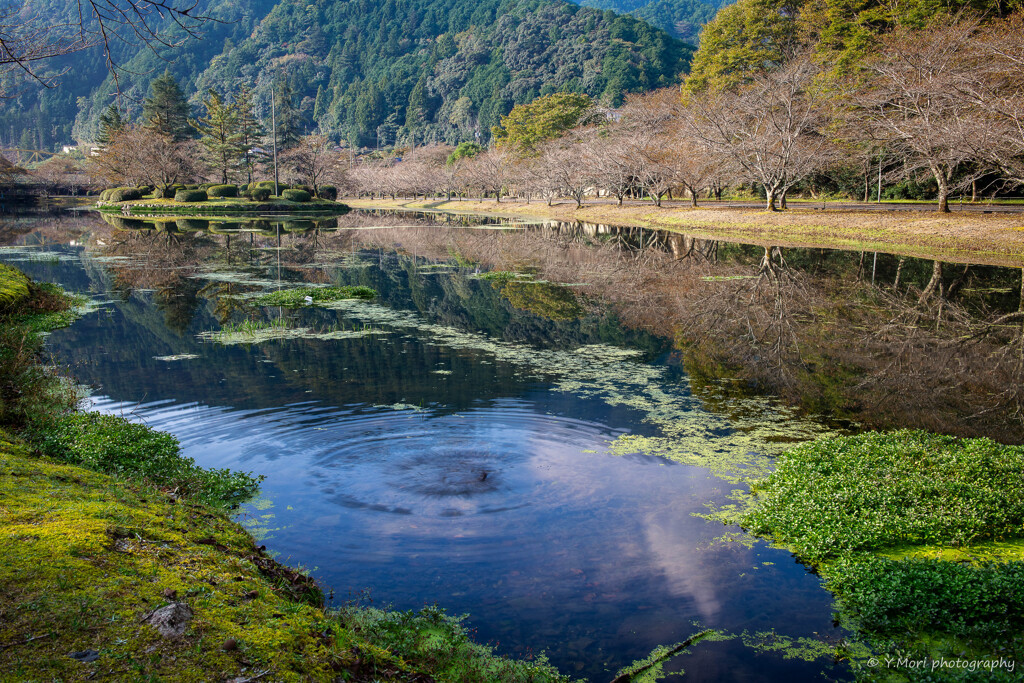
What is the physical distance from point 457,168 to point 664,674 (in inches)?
3676

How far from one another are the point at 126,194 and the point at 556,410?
71.1m

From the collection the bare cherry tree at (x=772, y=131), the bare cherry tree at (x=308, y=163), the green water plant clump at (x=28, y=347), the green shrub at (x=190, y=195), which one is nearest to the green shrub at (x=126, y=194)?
the green shrub at (x=190, y=195)

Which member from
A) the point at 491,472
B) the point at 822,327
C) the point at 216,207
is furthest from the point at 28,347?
the point at 216,207

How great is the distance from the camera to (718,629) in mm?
5172

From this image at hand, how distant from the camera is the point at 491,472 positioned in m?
7.84

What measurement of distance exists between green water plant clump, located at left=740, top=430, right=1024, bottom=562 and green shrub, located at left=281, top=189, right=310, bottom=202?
63.6 metres

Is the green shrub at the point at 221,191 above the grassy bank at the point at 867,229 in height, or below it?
above

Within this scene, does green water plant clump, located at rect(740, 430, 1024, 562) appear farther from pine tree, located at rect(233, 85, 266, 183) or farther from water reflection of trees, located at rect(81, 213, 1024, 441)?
pine tree, located at rect(233, 85, 266, 183)

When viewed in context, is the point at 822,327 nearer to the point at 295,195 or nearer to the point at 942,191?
the point at 942,191

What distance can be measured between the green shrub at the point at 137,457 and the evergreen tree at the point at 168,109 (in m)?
80.8

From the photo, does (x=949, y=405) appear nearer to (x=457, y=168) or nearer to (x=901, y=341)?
(x=901, y=341)

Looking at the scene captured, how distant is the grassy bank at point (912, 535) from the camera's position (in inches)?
186

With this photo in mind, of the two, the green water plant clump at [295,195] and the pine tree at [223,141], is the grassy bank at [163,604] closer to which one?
the green water plant clump at [295,195]

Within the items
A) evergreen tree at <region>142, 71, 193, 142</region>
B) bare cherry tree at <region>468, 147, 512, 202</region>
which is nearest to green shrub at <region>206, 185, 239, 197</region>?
evergreen tree at <region>142, 71, 193, 142</region>
